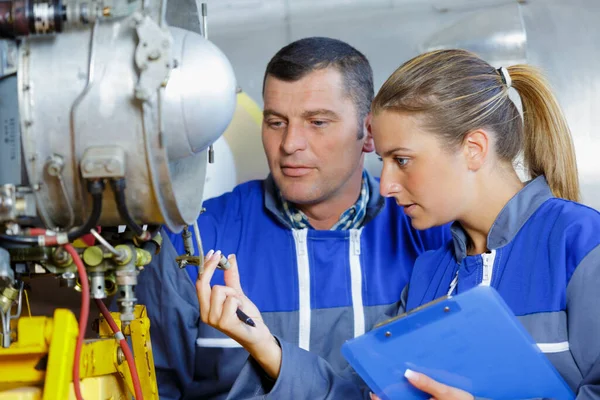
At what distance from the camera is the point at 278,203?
1.61 metres

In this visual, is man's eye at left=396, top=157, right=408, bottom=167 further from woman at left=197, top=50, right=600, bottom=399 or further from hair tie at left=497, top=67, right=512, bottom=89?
hair tie at left=497, top=67, right=512, bottom=89

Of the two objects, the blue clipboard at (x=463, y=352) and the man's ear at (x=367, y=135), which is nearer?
the blue clipboard at (x=463, y=352)

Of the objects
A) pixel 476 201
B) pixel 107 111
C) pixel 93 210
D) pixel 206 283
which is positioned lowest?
A: pixel 206 283

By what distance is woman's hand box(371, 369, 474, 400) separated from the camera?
1.01 metres

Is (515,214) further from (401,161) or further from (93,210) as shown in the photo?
(93,210)

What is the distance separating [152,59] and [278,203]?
852 mm

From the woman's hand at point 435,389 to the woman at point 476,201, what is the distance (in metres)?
0.17

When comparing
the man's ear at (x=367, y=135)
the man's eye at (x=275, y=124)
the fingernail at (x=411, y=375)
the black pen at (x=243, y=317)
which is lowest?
the fingernail at (x=411, y=375)

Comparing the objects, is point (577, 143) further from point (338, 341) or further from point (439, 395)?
point (439, 395)

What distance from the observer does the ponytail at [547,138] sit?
4.07 ft

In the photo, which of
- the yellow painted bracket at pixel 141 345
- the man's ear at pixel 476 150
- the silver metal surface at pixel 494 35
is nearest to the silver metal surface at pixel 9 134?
the yellow painted bracket at pixel 141 345

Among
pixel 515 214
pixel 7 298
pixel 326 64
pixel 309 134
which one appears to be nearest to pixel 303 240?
pixel 309 134

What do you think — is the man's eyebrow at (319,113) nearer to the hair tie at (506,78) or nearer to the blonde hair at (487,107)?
the blonde hair at (487,107)

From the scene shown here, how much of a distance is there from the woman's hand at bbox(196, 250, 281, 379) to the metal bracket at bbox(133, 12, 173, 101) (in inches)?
15.8
